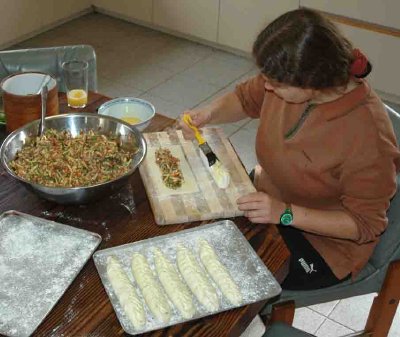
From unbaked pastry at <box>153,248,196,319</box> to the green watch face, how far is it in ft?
1.11

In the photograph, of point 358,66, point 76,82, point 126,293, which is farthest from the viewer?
point 76,82

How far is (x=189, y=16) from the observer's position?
13.8 ft

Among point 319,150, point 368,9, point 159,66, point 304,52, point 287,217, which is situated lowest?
point 159,66

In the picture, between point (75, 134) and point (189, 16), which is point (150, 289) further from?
point (189, 16)

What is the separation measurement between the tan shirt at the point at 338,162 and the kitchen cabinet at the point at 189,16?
8.10 feet

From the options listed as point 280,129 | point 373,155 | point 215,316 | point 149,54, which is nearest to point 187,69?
point 149,54

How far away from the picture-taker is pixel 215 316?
1.22 m

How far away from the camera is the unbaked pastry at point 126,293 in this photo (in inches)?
46.6

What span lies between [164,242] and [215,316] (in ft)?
0.78

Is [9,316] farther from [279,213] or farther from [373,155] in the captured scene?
[373,155]

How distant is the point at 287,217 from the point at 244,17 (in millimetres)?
2680

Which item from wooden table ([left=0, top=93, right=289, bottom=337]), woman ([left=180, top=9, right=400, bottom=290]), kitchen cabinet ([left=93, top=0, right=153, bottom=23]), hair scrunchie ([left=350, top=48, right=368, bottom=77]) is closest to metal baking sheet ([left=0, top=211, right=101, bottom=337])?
wooden table ([left=0, top=93, right=289, bottom=337])

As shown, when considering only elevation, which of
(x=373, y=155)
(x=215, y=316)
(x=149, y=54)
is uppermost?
(x=373, y=155)

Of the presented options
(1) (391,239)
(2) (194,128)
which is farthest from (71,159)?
(1) (391,239)
